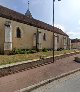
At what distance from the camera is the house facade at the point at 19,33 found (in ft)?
103

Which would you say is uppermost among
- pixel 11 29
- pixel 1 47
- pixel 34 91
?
pixel 11 29

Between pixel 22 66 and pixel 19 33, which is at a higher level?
pixel 19 33

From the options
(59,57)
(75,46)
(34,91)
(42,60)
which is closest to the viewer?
(34,91)

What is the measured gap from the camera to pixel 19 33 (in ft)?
120

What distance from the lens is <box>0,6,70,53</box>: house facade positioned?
103ft

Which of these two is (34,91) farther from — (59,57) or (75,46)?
(75,46)

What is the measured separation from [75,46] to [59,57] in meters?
49.1

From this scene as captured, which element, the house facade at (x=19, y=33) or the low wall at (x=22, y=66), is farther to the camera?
the house facade at (x=19, y=33)

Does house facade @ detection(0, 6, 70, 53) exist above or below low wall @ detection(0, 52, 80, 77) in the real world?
above

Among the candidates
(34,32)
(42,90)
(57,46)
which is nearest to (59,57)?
(34,32)

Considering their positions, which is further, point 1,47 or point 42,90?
point 1,47

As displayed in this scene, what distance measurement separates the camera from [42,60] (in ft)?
80.1

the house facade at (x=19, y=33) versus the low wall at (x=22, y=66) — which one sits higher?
the house facade at (x=19, y=33)

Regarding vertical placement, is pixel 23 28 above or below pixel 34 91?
above
